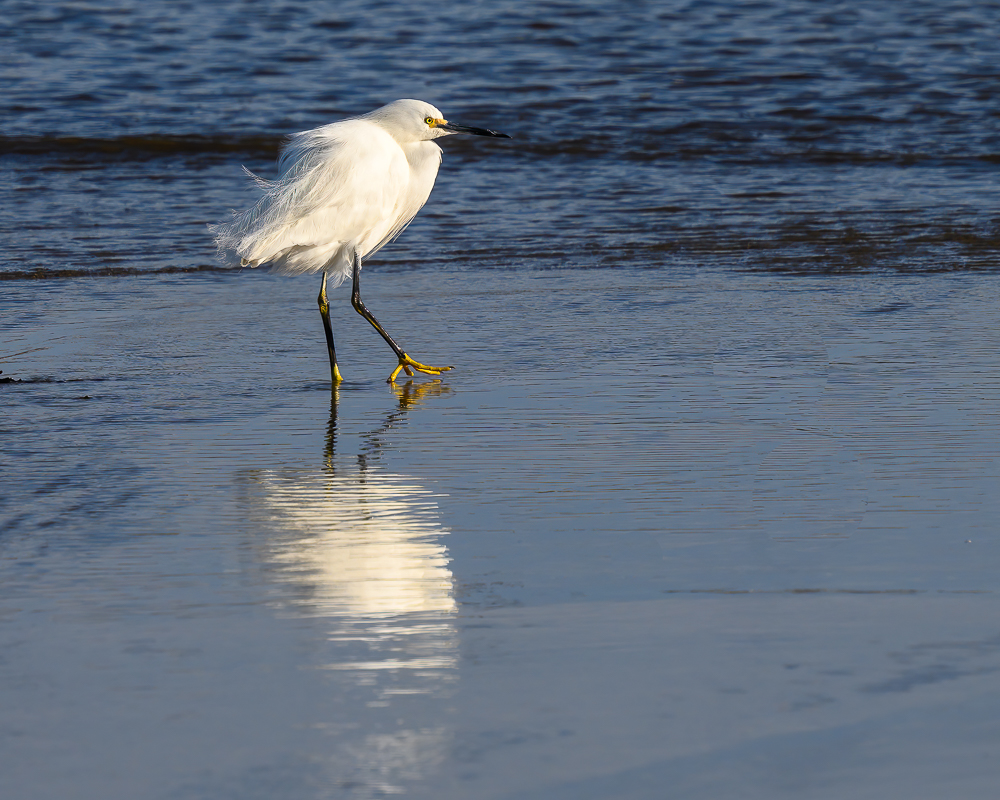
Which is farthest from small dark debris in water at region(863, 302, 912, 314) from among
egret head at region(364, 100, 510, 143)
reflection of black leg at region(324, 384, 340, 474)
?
reflection of black leg at region(324, 384, 340, 474)

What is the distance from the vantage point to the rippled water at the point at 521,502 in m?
2.12

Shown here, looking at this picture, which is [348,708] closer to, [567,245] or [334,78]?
[567,245]

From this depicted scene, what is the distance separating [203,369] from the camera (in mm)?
5008

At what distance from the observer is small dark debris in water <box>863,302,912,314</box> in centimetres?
577

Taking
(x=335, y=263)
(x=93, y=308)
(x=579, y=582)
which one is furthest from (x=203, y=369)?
(x=579, y=582)

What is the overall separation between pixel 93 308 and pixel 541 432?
116 inches

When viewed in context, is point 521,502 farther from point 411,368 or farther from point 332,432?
point 411,368

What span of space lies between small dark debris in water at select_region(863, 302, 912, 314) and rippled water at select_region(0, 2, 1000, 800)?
0.07 ft

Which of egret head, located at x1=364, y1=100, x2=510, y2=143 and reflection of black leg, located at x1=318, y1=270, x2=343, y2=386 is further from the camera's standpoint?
egret head, located at x1=364, y1=100, x2=510, y2=143

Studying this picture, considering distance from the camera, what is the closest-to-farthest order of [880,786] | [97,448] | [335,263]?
[880,786] → [97,448] → [335,263]

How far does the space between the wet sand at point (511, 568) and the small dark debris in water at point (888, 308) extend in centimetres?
39

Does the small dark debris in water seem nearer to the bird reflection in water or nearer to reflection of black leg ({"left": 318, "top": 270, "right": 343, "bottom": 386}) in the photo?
reflection of black leg ({"left": 318, "top": 270, "right": 343, "bottom": 386})

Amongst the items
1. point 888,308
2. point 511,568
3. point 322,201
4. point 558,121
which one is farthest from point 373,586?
point 558,121

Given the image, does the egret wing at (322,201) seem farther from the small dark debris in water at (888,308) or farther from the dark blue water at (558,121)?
the small dark debris in water at (888,308)
